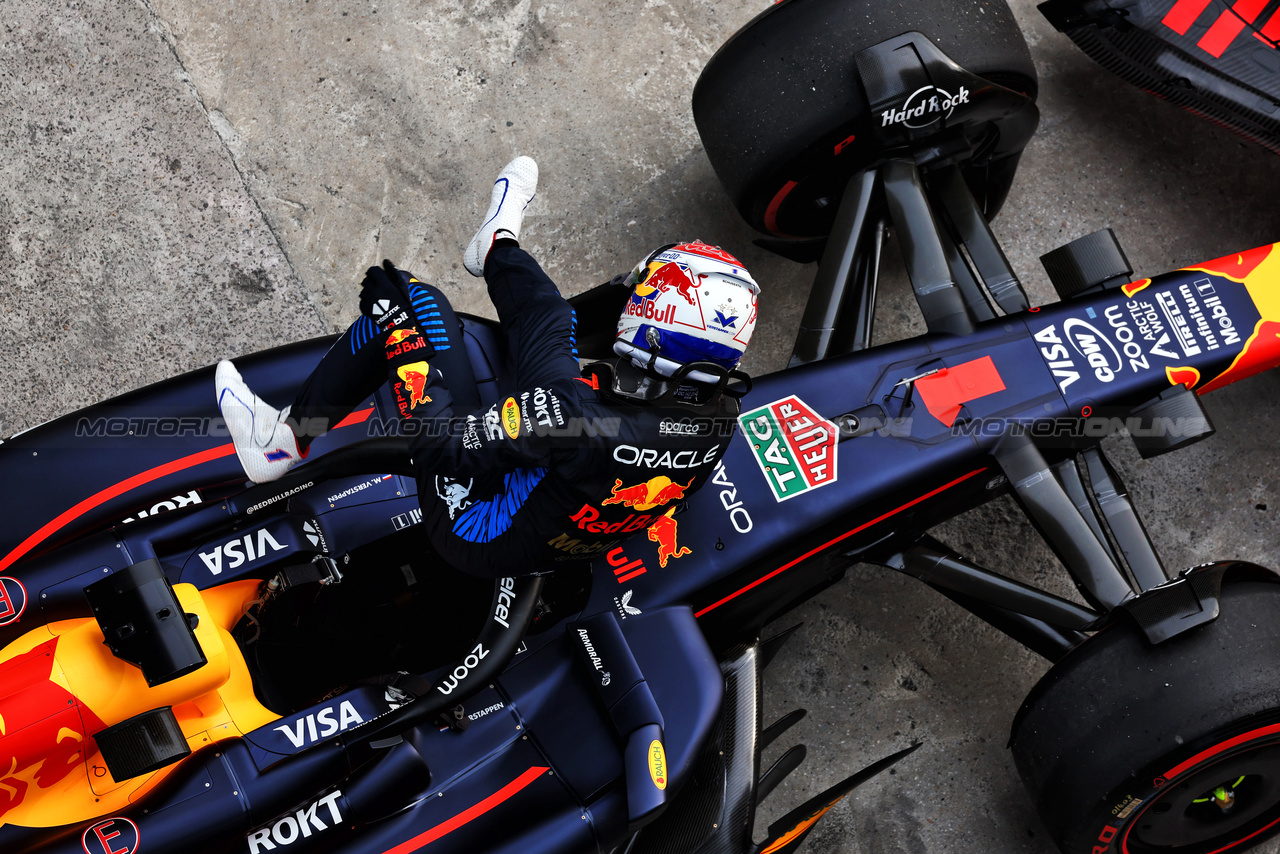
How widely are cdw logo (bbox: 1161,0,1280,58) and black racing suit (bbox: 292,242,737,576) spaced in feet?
7.69

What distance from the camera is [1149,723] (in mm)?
2584

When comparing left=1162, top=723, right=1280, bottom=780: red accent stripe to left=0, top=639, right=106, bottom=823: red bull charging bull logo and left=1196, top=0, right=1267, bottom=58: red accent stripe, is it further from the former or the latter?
left=0, top=639, right=106, bottom=823: red bull charging bull logo

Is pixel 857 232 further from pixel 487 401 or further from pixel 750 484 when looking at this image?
pixel 487 401

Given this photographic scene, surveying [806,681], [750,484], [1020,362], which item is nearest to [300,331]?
[750,484]

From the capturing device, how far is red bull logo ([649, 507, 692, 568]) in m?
2.66

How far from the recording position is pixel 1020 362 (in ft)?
9.34

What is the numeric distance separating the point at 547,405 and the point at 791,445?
0.94m

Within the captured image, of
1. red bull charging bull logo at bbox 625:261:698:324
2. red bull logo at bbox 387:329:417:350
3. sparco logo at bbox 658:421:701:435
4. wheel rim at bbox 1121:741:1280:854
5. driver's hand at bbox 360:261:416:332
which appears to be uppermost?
driver's hand at bbox 360:261:416:332

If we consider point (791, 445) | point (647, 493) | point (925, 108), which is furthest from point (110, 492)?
point (925, 108)

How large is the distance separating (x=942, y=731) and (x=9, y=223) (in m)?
4.03

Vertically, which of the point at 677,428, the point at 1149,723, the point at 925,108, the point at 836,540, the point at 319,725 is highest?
the point at 925,108

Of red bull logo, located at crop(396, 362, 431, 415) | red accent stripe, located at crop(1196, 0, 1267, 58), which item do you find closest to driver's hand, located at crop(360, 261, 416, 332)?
red bull logo, located at crop(396, 362, 431, 415)

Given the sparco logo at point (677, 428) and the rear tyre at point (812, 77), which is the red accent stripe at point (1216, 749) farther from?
the rear tyre at point (812, 77)

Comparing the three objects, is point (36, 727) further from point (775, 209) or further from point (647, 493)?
point (775, 209)
